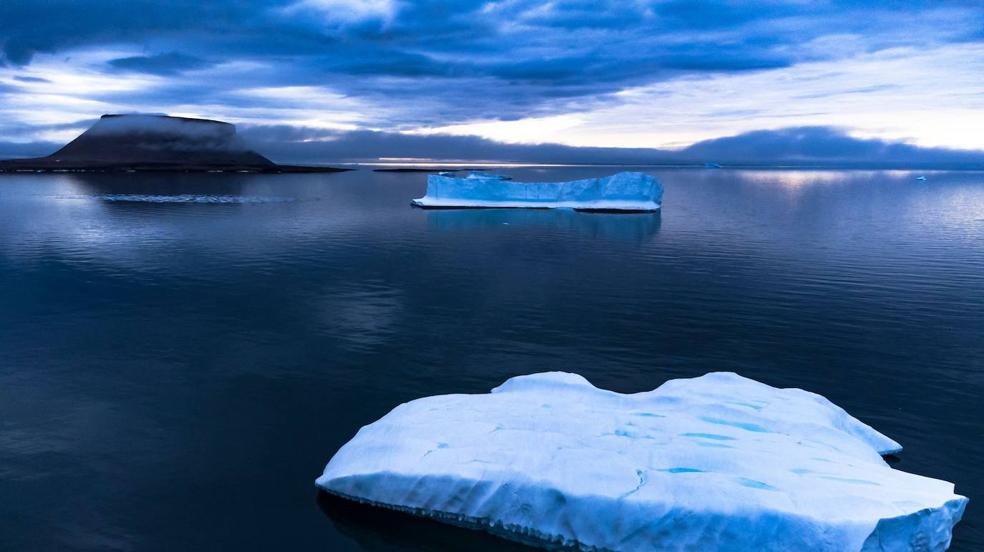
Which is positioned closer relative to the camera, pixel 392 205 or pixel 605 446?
pixel 605 446

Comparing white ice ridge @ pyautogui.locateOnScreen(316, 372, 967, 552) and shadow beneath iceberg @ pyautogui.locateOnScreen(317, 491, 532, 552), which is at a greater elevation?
white ice ridge @ pyautogui.locateOnScreen(316, 372, 967, 552)

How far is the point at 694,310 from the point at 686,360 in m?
5.41

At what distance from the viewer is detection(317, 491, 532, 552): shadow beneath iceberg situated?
841 cm

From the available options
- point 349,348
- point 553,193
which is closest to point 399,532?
point 349,348

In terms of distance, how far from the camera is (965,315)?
67.5 feet

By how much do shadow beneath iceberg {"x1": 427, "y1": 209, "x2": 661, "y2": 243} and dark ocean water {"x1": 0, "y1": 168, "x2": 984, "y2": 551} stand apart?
529 centimetres

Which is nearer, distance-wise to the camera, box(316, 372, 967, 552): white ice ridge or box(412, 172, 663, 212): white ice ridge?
box(316, 372, 967, 552): white ice ridge

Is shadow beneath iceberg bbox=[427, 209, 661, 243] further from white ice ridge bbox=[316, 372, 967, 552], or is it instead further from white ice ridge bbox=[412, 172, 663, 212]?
white ice ridge bbox=[316, 372, 967, 552]

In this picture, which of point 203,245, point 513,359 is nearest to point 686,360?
point 513,359

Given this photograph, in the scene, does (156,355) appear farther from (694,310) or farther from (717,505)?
(694,310)

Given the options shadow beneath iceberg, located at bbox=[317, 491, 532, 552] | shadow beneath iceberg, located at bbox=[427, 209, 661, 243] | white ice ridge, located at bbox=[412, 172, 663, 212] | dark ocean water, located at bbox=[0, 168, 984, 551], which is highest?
white ice ridge, located at bbox=[412, 172, 663, 212]

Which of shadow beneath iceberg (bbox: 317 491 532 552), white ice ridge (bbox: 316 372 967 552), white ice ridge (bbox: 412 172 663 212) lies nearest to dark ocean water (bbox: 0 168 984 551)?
shadow beneath iceberg (bbox: 317 491 532 552)

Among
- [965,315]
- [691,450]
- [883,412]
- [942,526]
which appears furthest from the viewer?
[965,315]

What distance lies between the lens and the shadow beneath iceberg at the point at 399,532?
Result: 841 centimetres
